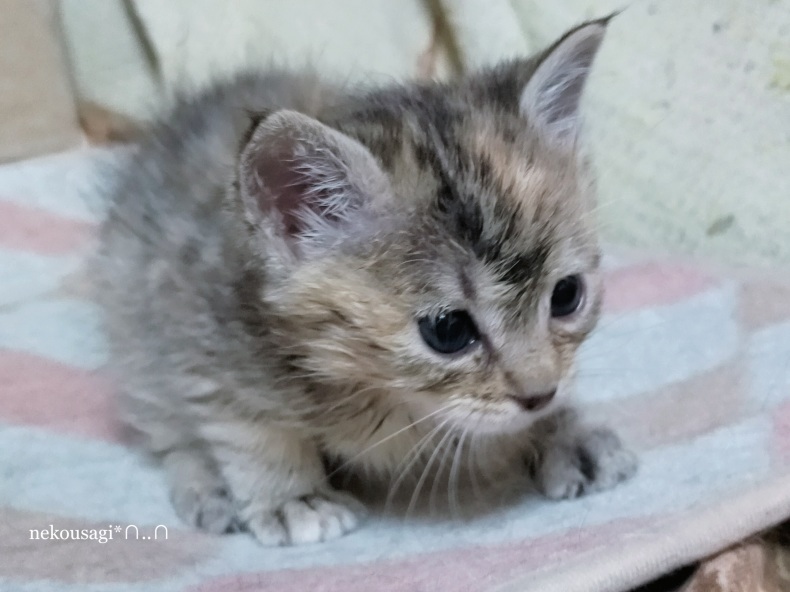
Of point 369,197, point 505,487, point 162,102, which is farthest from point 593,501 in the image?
point 162,102

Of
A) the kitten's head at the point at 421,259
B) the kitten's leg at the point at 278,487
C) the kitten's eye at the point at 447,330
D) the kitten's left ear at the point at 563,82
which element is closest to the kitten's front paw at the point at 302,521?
the kitten's leg at the point at 278,487

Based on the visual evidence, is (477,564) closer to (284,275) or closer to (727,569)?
(727,569)

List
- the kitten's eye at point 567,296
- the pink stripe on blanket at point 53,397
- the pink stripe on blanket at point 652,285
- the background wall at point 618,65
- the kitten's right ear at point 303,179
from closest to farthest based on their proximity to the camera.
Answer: the kitten's right ear at point 303,179, the kitten's eye at point 567,296, the pink stripe on blanket at point 53,397, the pink stripe on blanket at point 652,285, the background wall at point 618,65

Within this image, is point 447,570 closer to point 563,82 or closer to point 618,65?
point 563,82

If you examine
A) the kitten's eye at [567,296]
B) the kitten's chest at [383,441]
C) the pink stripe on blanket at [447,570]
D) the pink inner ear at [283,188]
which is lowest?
the pink stripe on blanket at [447,570]

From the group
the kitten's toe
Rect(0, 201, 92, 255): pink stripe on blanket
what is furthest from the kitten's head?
Rect(0, 201, 92, 255): pink stripe on blanket

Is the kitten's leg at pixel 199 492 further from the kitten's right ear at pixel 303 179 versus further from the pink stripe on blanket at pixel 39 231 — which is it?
the pink stripe on blanket at pixel 39 231
